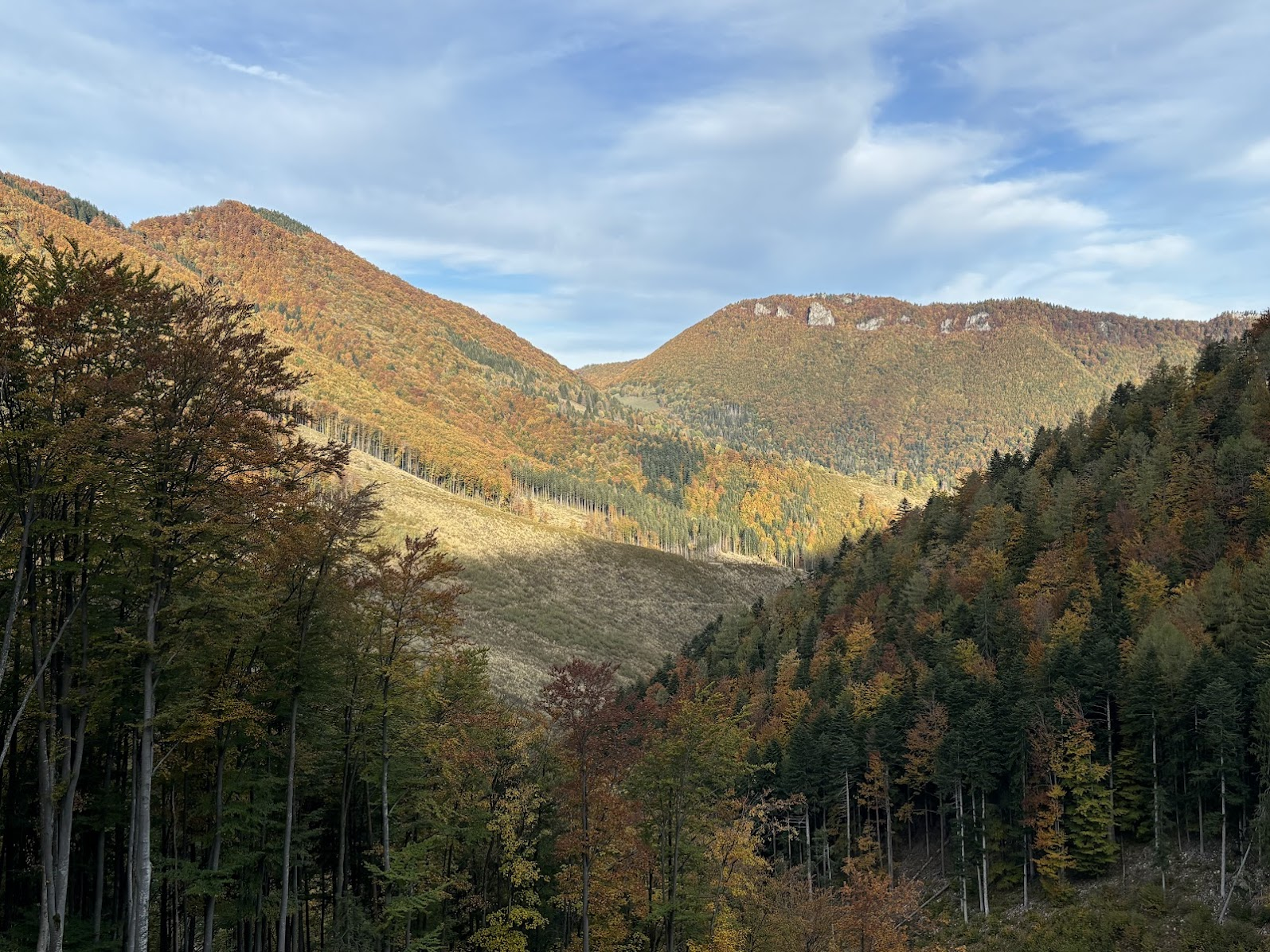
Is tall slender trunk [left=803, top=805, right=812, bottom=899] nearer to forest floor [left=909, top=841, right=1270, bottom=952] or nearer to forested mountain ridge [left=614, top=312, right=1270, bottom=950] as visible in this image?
forested mountain ridge [left=614, top=312, right=1270, bottom=950]

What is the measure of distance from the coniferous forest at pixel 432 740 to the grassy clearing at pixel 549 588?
53635mm

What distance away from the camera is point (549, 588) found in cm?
15100

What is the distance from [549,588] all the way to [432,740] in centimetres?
12487

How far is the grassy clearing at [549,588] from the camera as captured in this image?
12206 cm

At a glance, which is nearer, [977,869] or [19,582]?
[19,582]

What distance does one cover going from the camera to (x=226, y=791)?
23344 millimetres

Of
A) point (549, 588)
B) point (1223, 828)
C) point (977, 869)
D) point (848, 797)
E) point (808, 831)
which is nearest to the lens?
point (1223, 828)

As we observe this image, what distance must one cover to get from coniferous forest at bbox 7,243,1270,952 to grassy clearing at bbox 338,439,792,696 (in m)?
53.6

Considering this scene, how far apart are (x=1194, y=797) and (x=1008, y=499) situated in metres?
56.3

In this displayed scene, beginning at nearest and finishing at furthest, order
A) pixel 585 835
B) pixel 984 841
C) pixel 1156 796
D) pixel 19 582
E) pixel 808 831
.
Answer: pixel 19 582 → pixel 585 835 → pixel 1156 796 → pixel 984 841 → pixel 808 831

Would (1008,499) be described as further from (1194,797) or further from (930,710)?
(1194,797)

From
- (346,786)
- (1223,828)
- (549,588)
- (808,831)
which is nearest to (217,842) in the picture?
(346,786)

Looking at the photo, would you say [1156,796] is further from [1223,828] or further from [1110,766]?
[1223,828]

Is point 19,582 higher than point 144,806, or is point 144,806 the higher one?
point 19,582
